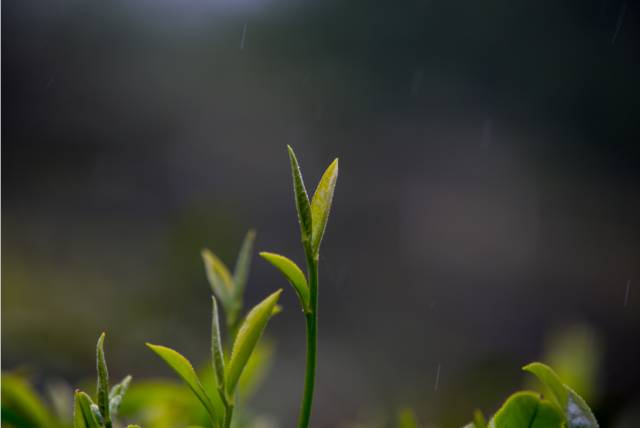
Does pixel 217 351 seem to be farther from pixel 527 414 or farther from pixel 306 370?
pixel 527 414

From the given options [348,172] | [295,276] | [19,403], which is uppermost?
[295,276]

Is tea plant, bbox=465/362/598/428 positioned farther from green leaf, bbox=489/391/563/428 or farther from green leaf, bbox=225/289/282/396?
green leaf, bbox=225/289/282/396

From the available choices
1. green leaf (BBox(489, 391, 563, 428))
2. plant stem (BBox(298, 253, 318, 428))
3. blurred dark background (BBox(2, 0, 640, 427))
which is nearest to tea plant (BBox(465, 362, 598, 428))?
green leaf (BBox(489, 391, 563, 428))

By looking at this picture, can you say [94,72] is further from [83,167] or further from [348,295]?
[348,295]

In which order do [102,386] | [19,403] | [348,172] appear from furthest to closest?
1. [348,172]
2. [19,403]
3. [102,386]

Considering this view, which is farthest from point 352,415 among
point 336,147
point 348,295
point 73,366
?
point 336,147

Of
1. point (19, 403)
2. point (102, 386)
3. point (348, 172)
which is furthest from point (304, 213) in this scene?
point (348, 172)
